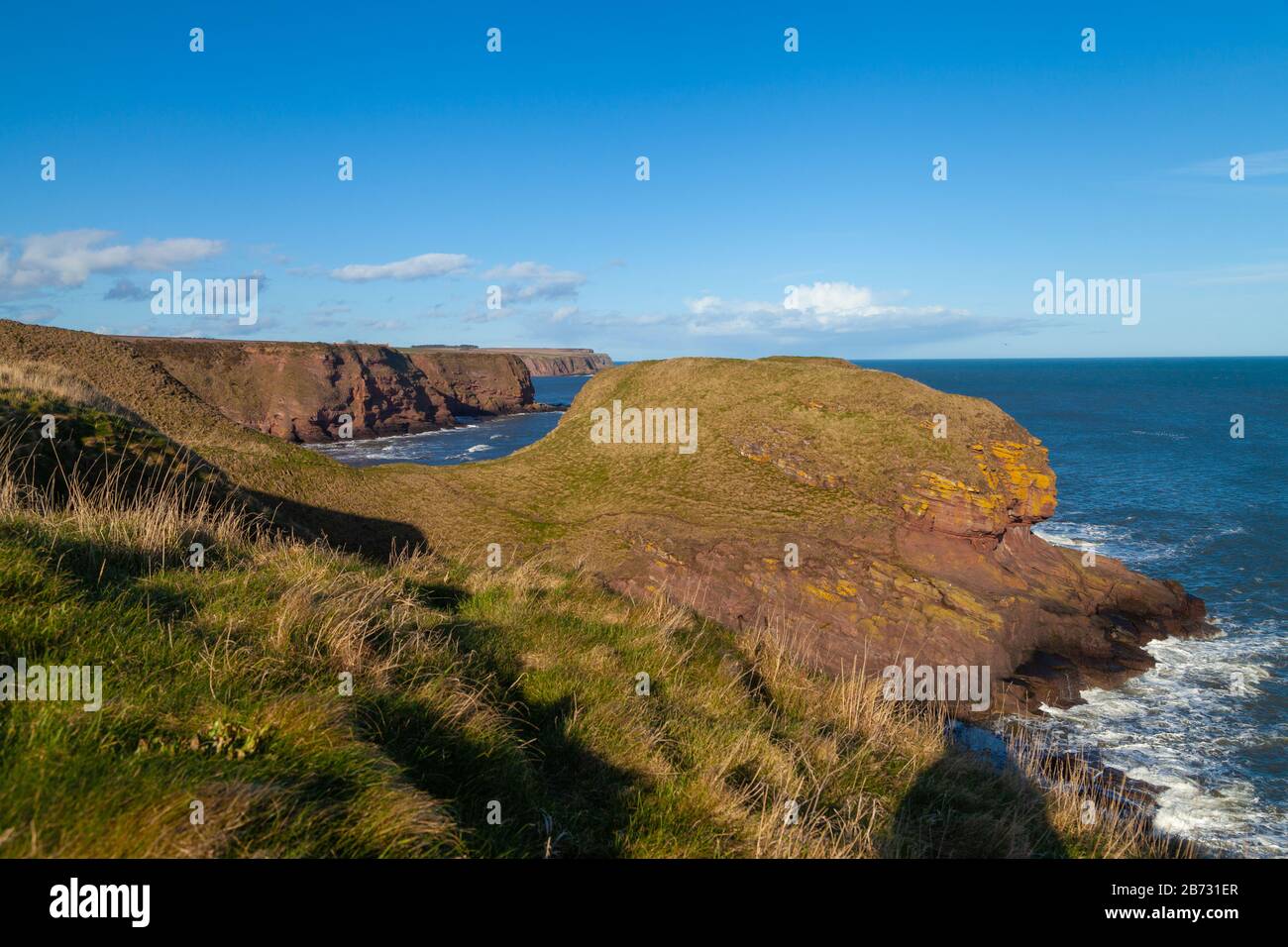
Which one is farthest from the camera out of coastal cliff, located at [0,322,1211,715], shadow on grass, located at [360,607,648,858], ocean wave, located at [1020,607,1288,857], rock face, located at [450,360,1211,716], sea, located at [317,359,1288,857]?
coastal cliff, located at [0,322,1211,715]

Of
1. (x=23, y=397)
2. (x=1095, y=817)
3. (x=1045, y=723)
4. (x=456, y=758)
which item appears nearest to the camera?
(x=456, y=758)

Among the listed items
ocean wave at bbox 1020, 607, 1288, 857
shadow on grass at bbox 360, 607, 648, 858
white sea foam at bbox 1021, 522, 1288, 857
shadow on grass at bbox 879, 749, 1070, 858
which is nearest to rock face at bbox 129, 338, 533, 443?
ocean wave at bbox 1020, 607, 1288, 857

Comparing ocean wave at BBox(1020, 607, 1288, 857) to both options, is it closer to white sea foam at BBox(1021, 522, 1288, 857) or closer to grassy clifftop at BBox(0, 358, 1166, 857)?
white sea foam at BBox(1021, 522, 1288, 857)
